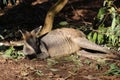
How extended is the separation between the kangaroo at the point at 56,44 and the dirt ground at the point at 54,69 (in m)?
0.34

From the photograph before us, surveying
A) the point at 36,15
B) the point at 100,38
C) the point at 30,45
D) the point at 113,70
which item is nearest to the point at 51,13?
the point at 100,38

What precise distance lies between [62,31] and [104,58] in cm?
131

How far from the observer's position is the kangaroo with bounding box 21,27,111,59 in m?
7.98

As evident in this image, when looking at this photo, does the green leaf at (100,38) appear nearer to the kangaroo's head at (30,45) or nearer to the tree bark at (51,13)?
the kangaroo's head at (30,45)

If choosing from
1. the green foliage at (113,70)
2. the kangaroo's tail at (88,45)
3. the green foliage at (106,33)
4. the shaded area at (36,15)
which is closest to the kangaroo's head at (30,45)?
the kangaroo's tail at (88,45)

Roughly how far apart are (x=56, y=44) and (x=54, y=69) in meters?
1.41

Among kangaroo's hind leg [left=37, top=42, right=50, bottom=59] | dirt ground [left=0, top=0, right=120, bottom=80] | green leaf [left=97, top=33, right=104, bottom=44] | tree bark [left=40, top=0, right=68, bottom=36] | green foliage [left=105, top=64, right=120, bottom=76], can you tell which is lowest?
green foliage [left=105, top=64, right=120, bottom=76]

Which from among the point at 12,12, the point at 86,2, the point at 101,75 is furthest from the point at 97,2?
the point at 101,75

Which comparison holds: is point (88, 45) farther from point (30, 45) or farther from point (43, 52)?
point (30, 45)

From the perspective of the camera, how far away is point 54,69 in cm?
711

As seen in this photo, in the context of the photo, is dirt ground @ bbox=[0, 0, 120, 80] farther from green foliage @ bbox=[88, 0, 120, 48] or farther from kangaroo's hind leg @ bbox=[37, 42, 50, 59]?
green foliage @ bbox=[88, 0, 120, 48]

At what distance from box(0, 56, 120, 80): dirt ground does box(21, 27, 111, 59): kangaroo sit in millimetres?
344

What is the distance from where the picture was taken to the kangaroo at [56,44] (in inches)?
314

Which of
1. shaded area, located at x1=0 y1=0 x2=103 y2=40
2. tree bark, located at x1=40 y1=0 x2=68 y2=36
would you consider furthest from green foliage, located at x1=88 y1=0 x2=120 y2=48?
shaded area, located at x1=0 y1=0 x2=103 y2=40
